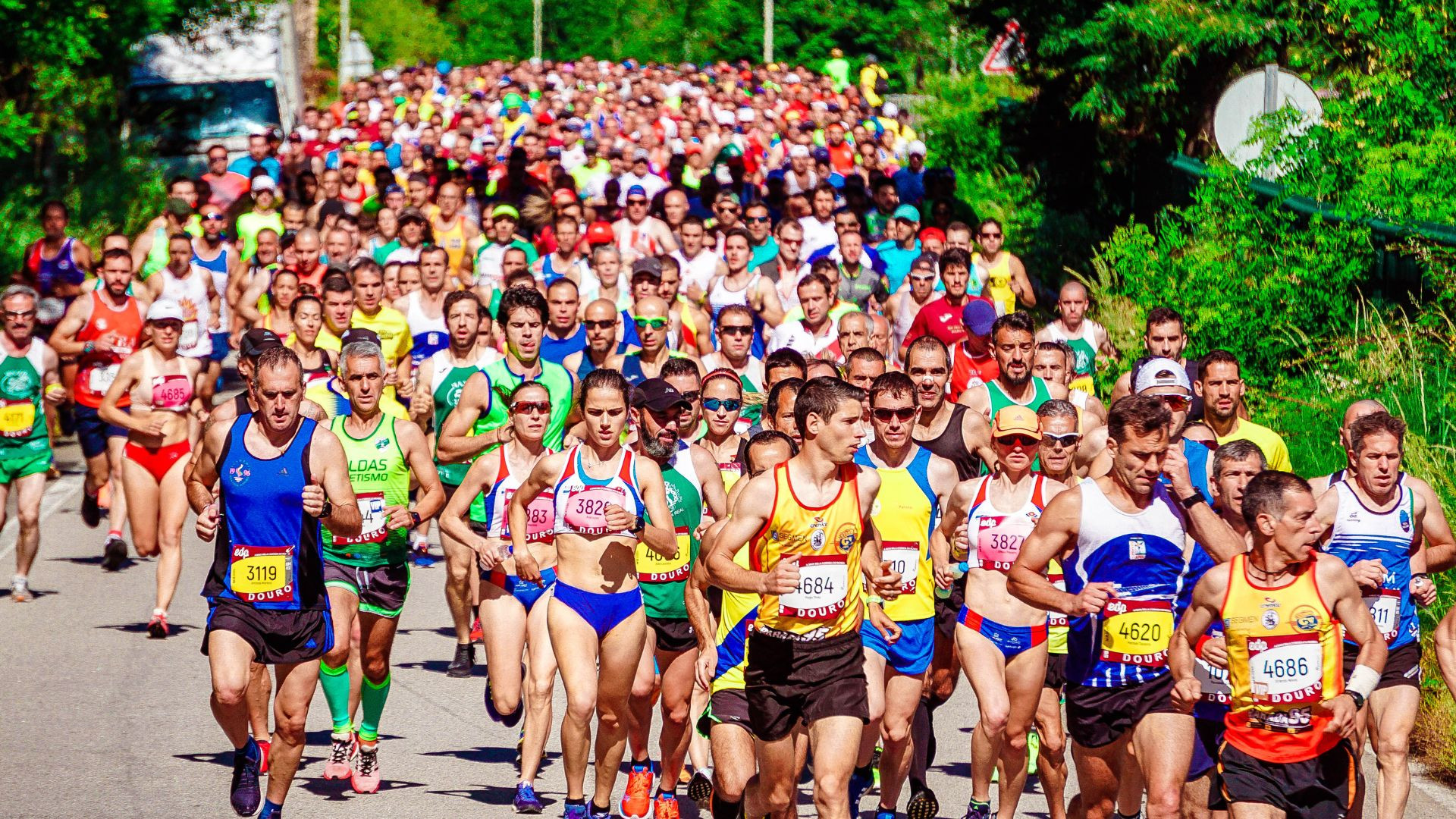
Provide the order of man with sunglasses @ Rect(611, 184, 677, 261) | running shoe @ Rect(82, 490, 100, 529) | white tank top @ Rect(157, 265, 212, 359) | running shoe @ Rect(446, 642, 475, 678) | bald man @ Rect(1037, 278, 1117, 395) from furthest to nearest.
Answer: man with sunglasses @ Rect(611, 184, 677, 261) → white tank top @ Rect(157, 265, 212, 359) → running shoe @ Rect(82, 490, 100, 529) → bald man @ Rect(1037, 278, 1117, 395) → running shoe @ Rect(446, 642, 475, 678)

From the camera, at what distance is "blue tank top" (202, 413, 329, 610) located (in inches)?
326

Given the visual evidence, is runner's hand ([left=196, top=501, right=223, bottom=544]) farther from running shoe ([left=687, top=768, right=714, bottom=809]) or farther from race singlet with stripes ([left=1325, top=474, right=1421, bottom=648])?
race singlet with stripes ([left=1325, top=474, right=1421, bottom=648])

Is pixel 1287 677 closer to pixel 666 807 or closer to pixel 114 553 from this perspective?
pixel 666 807

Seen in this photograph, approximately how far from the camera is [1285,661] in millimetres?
6871

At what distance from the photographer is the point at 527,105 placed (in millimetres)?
39875

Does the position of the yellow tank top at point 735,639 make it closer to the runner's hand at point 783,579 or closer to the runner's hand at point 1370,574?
the runner's hand at point 783,579

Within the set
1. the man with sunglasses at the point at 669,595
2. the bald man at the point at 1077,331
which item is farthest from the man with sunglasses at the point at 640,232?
the man with sunglasses at the point at 669,595

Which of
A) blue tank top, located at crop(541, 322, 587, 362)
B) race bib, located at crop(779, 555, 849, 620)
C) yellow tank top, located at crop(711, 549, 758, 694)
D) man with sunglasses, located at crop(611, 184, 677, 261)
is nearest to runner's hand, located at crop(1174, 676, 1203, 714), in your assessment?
race bib, located at crop(779, 555, 849, 620)

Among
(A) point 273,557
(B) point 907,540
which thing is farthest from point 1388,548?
(A) point 273,557

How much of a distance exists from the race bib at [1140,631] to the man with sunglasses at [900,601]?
980mm

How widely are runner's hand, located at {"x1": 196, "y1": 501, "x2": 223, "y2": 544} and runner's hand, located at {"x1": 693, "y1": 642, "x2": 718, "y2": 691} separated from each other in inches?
77.4

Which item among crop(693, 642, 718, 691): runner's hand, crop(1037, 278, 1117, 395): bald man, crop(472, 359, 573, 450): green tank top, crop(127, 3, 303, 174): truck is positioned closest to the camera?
crop(693, 642, 718, 691): runner's hand

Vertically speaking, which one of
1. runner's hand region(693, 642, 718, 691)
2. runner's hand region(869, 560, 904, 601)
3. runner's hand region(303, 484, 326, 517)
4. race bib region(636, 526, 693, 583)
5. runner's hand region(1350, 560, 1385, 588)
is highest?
runner's hand region(303, 484, 326, 517)

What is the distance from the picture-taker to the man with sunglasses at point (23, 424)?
1329 centimetres
